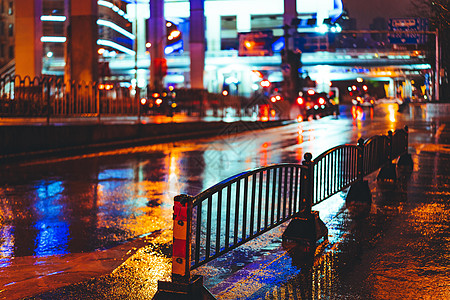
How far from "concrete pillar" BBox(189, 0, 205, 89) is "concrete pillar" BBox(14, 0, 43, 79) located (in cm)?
1854

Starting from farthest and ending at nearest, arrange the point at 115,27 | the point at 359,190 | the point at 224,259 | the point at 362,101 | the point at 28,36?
1. the point at 115,27
2. the point at 362,101
3. the point at 28,36
4. the point at 359,190
5. the point at 224,259

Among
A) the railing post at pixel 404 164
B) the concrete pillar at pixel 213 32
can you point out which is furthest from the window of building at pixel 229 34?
the railing post at pixel 404 164

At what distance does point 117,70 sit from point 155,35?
4629 centimetres

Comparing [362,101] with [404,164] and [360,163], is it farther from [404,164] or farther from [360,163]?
[360,163]

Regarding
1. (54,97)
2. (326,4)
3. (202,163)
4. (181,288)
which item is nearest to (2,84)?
(54,97)

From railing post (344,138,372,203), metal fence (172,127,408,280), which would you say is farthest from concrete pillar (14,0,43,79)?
railing post (344,138,372,203)

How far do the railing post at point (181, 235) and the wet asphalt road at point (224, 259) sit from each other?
0.94 metres

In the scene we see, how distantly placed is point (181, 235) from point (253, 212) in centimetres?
242

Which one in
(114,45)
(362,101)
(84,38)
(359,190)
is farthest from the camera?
(114,45)

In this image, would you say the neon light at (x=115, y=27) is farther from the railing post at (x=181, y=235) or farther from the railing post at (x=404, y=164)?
the railing post at (x=181, y=235)

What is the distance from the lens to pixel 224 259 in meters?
6.66

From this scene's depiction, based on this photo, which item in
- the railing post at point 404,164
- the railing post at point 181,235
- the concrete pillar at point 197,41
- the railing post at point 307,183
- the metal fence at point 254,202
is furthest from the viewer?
the concrete pillar at point 197,41

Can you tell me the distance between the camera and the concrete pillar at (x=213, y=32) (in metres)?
99.2

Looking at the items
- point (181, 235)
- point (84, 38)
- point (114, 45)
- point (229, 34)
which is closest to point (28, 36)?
point (84, 38)
